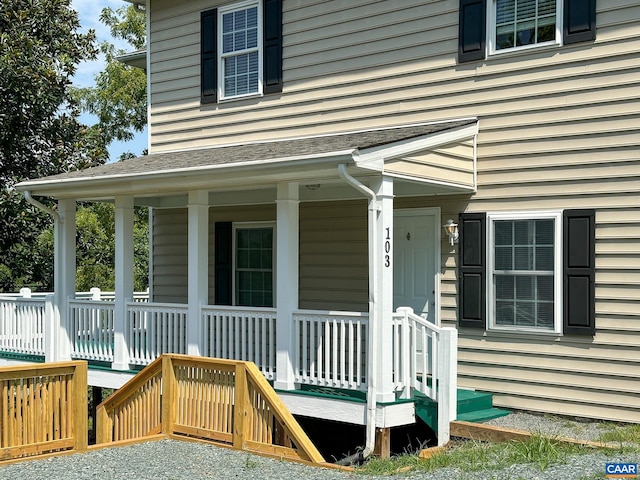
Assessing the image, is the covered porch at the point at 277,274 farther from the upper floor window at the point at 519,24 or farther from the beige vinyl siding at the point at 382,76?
the upper floor window at the point at 519,24

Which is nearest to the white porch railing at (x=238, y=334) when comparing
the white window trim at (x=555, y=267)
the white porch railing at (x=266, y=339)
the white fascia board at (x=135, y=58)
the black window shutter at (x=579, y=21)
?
the white porch railing at (x=266, y=339)

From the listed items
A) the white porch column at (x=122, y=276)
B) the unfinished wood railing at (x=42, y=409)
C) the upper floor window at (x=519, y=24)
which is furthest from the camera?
the white porch column at (x=122, y=276)

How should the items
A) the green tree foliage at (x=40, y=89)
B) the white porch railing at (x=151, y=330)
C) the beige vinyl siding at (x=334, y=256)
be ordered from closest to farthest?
the white porch railing at (x=151, y=330) < the beige vinyl siding at (x=334, y=256) < the green tree foliage at (x=40, y=89)

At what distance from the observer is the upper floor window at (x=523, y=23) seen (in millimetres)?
9516

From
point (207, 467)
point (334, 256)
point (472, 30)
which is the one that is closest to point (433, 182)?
point (472, 30)

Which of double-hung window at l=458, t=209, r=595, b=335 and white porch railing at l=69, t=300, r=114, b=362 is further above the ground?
double-hung window at l=458, t=209, r=595, b=335

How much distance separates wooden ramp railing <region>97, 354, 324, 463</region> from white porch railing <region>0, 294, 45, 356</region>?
306 cm

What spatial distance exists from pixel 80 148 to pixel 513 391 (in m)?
14.0

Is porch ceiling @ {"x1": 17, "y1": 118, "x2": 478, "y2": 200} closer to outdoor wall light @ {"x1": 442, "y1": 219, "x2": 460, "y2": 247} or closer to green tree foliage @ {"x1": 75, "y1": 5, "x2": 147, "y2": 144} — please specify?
outdoor wall light @ {"x1": 442, "y1": 219, "x2": 460, "y2": 247}

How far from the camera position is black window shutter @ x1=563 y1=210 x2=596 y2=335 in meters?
9.08

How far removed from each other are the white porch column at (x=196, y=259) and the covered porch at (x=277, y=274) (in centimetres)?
2

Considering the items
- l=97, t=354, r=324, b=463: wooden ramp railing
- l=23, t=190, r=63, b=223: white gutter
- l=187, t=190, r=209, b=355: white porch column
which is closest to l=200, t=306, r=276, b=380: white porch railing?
l=187, t=190, r=209, b=355: white porch column

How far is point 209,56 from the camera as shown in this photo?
42.9ft

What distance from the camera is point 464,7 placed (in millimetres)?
10102
